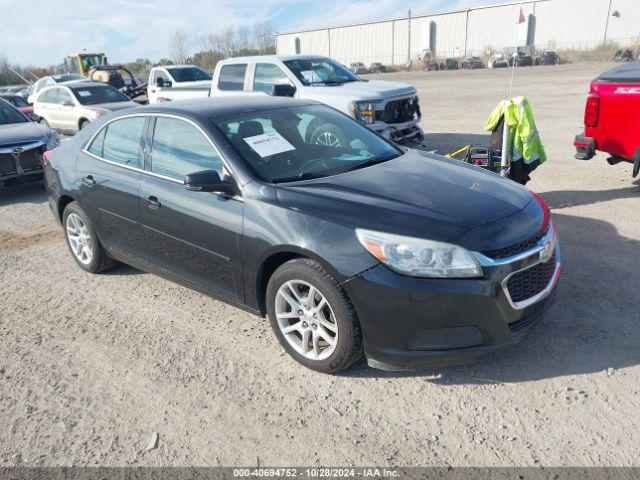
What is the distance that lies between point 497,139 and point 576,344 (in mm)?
3343

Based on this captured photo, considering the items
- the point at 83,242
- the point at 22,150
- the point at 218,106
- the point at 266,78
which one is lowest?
the point at 83,242

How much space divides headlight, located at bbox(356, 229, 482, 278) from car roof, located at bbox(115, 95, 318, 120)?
187 centimetres

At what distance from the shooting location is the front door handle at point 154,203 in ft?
13.5

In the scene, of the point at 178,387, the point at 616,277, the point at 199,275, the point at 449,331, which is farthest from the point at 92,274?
the point at 616,277

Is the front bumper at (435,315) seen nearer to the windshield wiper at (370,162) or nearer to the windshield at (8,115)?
the windshield wiper at (370,162)

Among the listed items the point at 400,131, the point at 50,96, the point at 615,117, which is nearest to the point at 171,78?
the point at 50,96

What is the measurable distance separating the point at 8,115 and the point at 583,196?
9502 mm

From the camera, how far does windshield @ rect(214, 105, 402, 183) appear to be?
149 inches

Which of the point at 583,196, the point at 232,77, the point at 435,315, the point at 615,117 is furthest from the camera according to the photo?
the point at 232,77

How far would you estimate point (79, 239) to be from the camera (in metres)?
5.29

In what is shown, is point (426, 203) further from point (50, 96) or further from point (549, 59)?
point (549, 59)

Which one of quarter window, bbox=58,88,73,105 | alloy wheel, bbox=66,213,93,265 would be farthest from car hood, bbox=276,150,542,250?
quarter window, bbox=58,88,73,105

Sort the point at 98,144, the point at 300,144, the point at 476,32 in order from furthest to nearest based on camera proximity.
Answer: the point at 476,32, the point at 98,144, the point at 300,144

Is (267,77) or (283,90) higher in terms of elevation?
(267,77)
